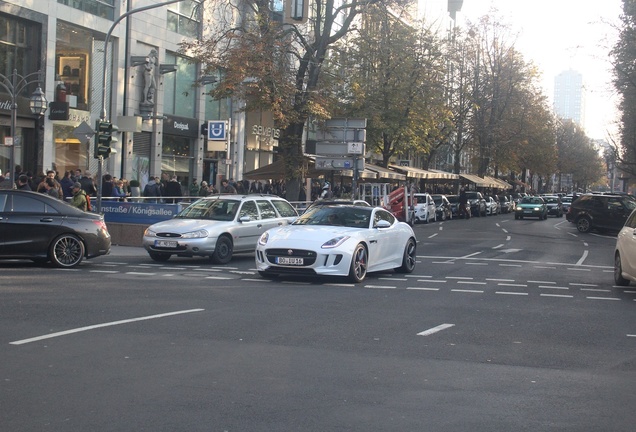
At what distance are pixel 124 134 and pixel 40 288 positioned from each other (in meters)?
24.3

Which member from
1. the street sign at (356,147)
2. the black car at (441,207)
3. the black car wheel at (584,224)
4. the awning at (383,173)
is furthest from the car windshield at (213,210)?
the black car at (441,207)

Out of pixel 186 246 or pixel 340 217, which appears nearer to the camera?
pixel 340 217

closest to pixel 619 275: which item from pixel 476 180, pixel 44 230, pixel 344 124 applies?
pixel 44 230

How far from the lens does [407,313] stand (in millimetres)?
11312

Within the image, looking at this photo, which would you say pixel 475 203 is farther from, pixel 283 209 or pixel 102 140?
pixel 102 140

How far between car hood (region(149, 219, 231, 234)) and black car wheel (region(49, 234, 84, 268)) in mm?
2089

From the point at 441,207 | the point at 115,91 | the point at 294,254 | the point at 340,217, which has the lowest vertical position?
the point at 294,254

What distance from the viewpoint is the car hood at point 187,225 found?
18.0 meters

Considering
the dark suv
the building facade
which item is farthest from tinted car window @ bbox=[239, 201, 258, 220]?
the dark suv

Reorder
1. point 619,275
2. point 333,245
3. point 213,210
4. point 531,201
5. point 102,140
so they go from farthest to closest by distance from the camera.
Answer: point 531,201 → point 102,140 → point 213,210 → point 619,275 → point 333,245

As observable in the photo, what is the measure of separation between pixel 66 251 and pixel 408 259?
677 cm

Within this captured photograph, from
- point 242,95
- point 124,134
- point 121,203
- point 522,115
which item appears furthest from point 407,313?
point 522,115

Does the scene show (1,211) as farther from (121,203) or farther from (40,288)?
(121,203)

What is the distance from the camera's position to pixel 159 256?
731 inches
